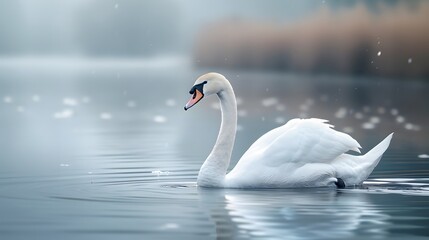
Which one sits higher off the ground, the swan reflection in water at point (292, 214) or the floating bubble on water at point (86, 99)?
the floating bubble on water at point (86, 99)

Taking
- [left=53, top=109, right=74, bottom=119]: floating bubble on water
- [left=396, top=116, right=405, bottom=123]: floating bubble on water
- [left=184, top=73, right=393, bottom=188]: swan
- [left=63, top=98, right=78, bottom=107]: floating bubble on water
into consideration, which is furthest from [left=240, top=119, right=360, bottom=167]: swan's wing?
[left=63, top=98, right=78, bottom=107]: floating bubble on water

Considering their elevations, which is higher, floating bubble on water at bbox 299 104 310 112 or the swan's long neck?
floating bubble on water at bbox 299 104 310 112

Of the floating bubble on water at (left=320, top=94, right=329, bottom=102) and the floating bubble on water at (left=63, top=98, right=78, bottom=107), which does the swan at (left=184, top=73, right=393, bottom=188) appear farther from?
the floating bubble on water at (left=320, top=94, right=329, bottom=102)

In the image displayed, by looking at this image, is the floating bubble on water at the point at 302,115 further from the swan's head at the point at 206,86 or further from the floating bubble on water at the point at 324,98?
the swan's head at the point at 206,86

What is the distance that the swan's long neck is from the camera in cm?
1088

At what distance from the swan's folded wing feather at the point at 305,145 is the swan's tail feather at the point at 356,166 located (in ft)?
0.38

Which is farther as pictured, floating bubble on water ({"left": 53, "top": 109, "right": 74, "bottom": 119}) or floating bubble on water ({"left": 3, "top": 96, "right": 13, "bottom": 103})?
floating bubble on water ({"left": 3, "top": 96, "right": 13, "bottom": 103})

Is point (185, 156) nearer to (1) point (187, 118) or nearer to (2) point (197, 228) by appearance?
(2) point (197, 228)

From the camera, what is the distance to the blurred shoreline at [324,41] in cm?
2856

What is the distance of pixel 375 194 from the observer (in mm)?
10352

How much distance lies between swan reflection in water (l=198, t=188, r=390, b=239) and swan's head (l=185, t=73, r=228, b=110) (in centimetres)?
83

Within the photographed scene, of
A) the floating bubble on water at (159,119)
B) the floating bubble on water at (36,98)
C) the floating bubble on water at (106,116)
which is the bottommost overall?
the floating bubble on water at (159,119)

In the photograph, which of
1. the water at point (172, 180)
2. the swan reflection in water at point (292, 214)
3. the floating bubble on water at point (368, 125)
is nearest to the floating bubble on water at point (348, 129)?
the water at point (172, 180)


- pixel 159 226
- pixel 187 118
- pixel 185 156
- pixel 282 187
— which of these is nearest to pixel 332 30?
pixel 187 118
